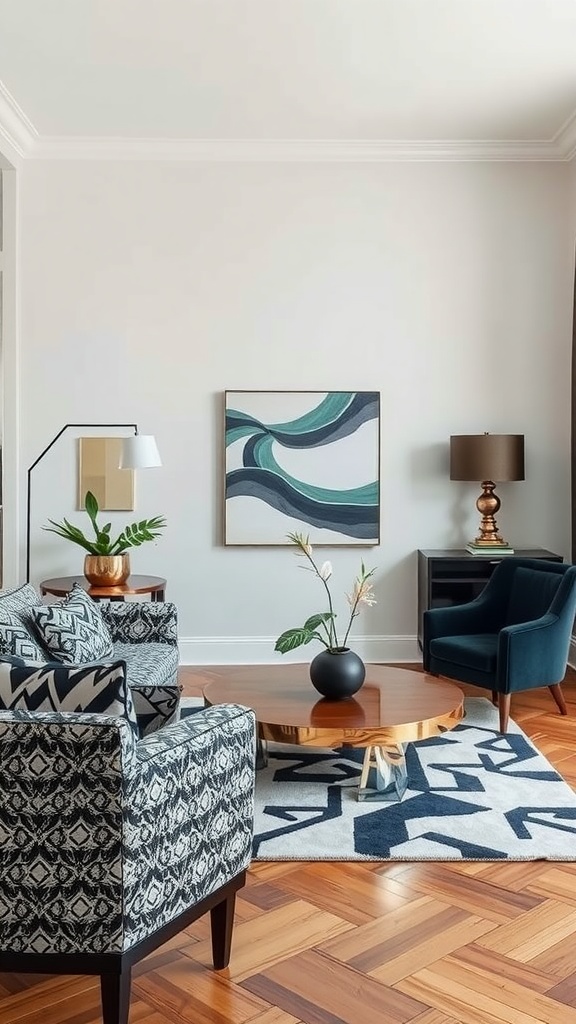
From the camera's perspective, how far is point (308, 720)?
11.0 feet

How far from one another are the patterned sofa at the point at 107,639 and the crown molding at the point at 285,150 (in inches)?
113

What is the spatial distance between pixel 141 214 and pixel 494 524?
2801 millimetres

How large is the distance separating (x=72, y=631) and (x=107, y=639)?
0.37m

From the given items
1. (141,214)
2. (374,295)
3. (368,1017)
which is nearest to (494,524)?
(374,295)

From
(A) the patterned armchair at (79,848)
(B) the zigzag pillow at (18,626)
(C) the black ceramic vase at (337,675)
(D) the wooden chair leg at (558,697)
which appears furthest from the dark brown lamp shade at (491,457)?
(A) the patterned armchair at (79,848)

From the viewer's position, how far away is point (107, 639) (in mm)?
3871

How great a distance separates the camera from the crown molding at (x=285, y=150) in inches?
224

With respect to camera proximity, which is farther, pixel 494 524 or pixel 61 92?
pixel 494 524

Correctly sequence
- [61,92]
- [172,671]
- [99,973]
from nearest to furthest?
[99,973] → [172,671] → [61,92]

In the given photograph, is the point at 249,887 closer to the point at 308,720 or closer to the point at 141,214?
the point at 308,720

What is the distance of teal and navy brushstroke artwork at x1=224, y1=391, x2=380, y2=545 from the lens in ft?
19.0

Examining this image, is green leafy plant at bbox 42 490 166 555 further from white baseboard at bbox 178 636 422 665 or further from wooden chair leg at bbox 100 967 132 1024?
wooden chair leg at bbox 100 967 132 1024

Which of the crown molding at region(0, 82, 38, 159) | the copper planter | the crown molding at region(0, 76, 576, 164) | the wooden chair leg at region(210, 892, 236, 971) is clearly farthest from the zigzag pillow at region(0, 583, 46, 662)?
the crown molding at region(0, 76, 576, 164)

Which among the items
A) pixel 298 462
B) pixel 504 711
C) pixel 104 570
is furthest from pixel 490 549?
pixel 104 570
